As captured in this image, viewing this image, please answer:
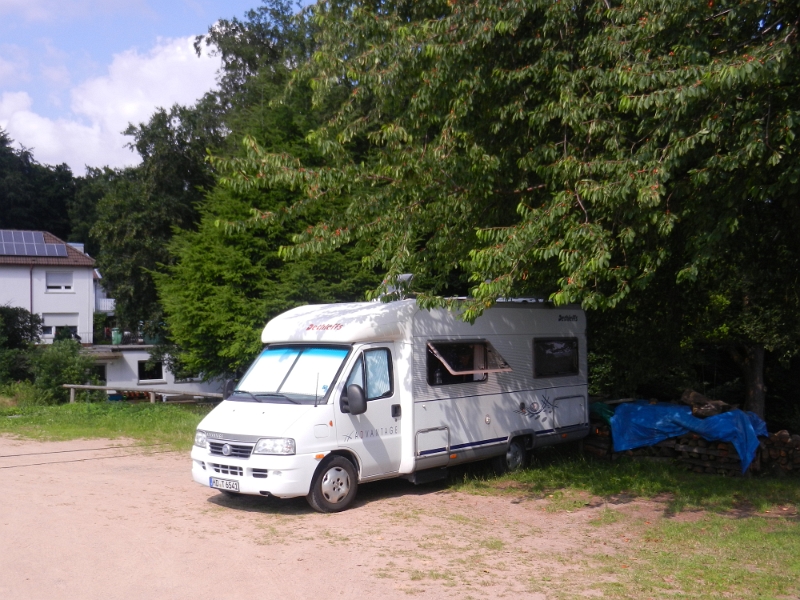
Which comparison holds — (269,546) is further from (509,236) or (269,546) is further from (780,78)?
(780,78)

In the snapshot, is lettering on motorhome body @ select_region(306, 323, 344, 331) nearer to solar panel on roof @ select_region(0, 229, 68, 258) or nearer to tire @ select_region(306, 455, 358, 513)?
tire @ select_region(306, 455, 358, 513)

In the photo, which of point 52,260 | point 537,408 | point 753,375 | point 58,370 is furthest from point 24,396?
point 52,260

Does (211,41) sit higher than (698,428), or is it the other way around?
(211,41)

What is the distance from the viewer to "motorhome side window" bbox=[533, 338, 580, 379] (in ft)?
43.5

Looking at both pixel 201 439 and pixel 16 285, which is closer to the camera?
pixel 201 439

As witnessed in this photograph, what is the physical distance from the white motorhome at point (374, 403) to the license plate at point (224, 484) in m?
0.01

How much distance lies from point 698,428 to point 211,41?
92.2 ft

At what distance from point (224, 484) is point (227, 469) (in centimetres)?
18

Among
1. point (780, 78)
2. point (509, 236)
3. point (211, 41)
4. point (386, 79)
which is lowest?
point (509, 236)

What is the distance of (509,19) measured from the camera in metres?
9.95

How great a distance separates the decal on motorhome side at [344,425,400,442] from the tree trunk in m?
12.3

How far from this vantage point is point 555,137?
10953 mm

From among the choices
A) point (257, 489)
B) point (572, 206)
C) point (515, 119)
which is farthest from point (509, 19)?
point (257, 489)

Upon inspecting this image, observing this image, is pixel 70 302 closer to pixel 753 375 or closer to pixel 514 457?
pixel 753 375
